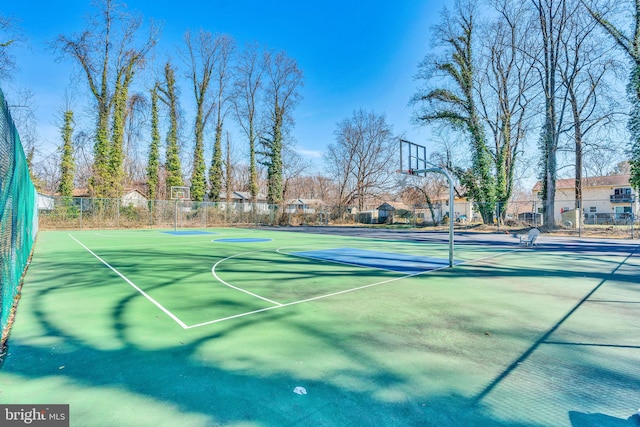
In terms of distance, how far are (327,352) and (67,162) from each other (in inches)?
1173

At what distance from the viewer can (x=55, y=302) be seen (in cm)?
500

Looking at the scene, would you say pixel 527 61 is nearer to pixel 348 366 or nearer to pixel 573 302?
pixel 573 302

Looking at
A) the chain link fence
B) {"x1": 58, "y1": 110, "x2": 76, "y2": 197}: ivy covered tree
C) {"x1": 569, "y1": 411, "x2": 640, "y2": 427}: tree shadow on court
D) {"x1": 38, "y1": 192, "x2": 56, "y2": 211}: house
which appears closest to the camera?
{"x1": 569, "y1": 411, "x2": 640, "y2": 427}: tree shadow on court

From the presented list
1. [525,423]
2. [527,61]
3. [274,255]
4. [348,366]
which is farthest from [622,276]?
[527,61]

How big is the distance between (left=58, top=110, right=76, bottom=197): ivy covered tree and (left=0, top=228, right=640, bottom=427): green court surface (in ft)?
72.0

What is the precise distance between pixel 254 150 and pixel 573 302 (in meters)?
32.8

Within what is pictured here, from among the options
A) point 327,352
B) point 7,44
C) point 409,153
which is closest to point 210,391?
point 327,352

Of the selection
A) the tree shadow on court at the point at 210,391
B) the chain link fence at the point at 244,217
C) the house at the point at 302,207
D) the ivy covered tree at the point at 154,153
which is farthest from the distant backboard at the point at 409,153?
the ivy covered tree at the point at 154,153

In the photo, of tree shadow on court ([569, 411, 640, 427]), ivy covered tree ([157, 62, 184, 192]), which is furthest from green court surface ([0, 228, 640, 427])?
ivy covered tree ([157, 62, 184, 192])

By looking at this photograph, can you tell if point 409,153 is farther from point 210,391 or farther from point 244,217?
point 244,217

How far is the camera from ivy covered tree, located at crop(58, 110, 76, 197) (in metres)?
23.7

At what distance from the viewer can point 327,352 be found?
3227 mm

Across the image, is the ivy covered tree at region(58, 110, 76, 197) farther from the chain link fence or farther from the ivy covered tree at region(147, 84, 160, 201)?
the ivy covered tree at region(147, 84, 160, 201)

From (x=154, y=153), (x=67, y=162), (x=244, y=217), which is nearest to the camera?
(x=67, y=162)
